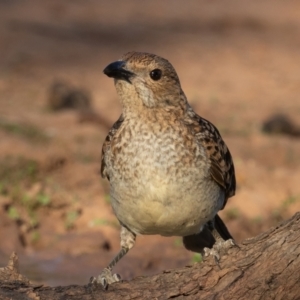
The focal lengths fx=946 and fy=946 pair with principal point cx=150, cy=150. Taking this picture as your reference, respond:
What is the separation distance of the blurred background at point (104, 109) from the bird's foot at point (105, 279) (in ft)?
6.99

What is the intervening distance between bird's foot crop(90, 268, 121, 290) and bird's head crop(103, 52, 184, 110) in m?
0.99

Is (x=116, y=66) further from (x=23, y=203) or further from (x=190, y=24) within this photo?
(x=190, y=24)

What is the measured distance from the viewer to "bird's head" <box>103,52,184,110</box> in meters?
5.54

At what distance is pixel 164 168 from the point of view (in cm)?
547

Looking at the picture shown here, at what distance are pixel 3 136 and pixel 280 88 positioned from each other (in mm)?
6945

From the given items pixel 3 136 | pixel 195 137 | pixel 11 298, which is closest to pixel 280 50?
pixel 3 136

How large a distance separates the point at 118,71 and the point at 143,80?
20cm

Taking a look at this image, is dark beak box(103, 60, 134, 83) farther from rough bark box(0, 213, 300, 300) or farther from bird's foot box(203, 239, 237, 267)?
rough bark box(0, 213, 300, 300)

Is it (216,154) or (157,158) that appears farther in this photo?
(216,154)

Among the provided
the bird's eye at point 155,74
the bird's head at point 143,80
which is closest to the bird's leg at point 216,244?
the bird's head at point 143,80

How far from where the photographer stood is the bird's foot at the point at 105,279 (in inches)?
202

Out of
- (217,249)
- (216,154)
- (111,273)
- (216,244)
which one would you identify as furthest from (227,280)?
(216,154)

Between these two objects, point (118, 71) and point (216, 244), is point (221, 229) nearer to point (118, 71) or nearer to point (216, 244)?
point (216, 244)

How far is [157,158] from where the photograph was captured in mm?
5473
